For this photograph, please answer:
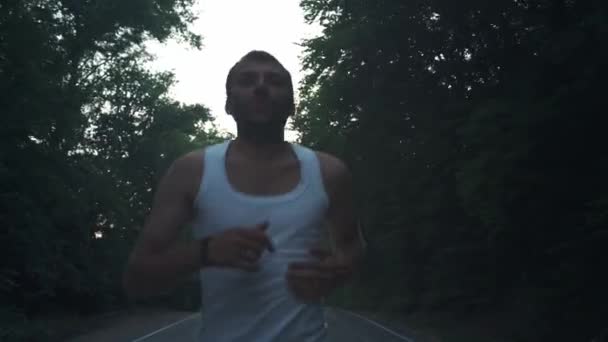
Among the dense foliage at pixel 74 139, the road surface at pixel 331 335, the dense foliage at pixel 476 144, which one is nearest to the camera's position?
the dense foliage at pixel 476 144

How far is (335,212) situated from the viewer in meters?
2.26

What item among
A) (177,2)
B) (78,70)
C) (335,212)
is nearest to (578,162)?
(335,212)

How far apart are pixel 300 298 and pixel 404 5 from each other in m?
24.2

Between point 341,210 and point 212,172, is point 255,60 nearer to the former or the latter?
point 212,172

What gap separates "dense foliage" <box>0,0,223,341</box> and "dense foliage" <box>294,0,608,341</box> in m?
7.43

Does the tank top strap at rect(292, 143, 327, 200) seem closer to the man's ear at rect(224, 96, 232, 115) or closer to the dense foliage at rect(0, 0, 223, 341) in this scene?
the man's ear at rect(224, 96, 232, 115)

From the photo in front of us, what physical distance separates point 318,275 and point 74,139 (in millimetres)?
27032

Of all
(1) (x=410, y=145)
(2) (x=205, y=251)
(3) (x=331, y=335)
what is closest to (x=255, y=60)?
(2) (x=205, y=251)

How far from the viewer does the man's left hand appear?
6.59 feet

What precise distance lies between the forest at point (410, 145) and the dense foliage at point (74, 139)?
0.08 metres

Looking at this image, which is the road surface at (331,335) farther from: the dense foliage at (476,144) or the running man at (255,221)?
the running man at (255,221)

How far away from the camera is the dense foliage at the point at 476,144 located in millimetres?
16828

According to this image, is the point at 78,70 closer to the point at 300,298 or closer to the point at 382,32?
the point at 382,32

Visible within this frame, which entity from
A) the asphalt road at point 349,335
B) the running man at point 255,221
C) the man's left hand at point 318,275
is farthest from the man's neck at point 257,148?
the asphalt road at point 349,335
